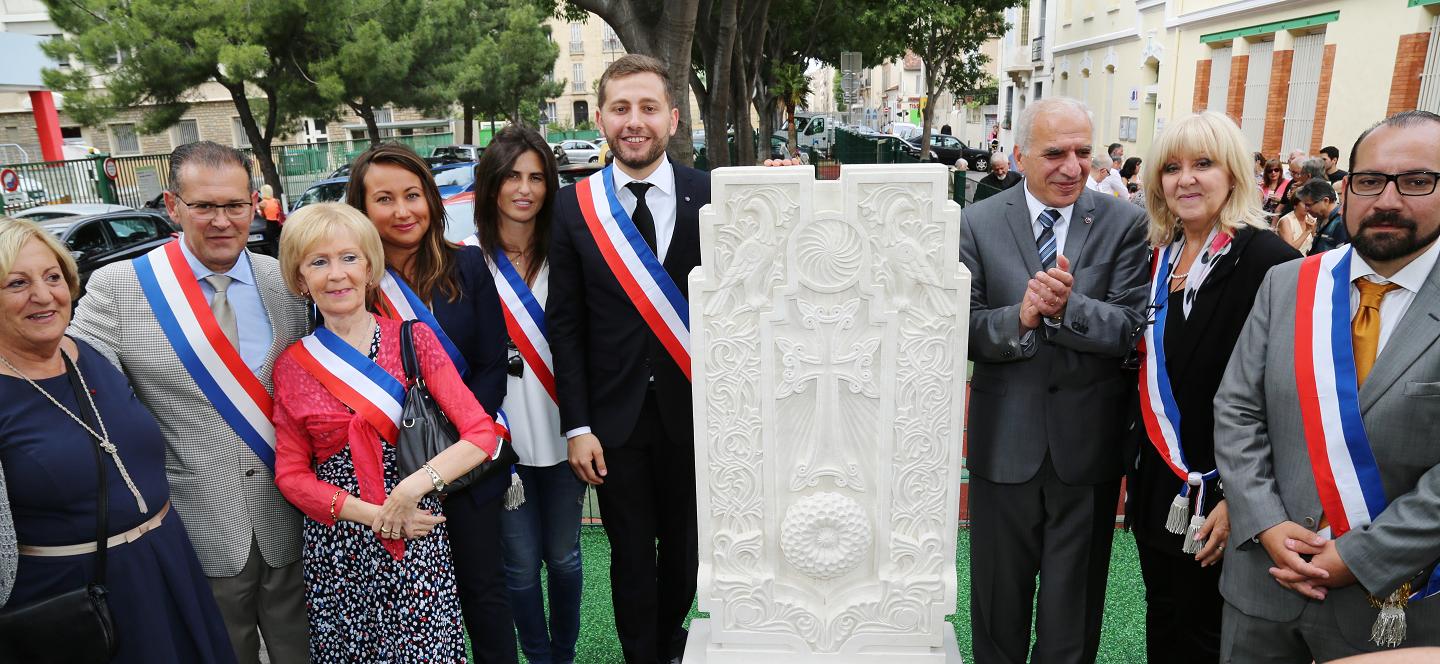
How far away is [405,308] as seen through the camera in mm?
2369

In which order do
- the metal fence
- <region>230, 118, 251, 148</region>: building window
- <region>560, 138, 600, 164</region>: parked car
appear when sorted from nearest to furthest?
the metal fence < <region>560, 138, 600, 164</region>: parked car < <region>230, 118, 251, 148</region>: building window

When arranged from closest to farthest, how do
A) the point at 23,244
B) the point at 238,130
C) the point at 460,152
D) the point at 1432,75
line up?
1. the point at 23,244
2. the point at 1432,75
3. the point at 460,152
4. the point at 238,130

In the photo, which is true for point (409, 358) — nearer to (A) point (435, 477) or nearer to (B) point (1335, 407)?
(A) point (435, 477)

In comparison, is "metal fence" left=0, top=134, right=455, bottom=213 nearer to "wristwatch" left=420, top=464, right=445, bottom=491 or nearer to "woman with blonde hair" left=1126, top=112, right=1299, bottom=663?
"wristwatch" left=420, top=464, right=445, bottom=491

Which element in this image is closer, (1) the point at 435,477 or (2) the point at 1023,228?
(1) the point at 435,477

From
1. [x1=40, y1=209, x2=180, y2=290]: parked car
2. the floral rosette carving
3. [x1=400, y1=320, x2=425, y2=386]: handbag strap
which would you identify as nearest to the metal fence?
[x1=40, y1=209, x2=180, y2=290]: parked car

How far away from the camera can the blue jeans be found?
8.76ft

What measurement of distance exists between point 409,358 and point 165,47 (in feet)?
50.8

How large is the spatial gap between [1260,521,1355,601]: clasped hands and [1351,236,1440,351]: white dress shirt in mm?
421

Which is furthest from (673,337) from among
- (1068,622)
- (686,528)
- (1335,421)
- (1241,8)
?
(1241,8)

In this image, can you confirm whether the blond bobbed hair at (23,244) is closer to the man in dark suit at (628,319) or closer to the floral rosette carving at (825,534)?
the man in dark suit at (628,319)

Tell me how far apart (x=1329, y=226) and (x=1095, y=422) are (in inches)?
209

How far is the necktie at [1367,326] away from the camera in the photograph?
190 centimetres

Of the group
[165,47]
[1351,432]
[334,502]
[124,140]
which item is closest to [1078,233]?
[1351,432]
